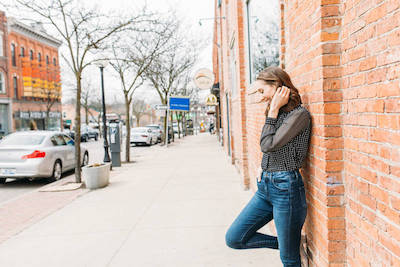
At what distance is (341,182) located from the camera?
2.33 metres

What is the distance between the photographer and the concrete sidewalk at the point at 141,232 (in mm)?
3992

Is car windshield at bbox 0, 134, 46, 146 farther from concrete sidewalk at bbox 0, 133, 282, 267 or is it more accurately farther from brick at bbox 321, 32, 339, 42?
brick at bbox 321, 32, 339, 42

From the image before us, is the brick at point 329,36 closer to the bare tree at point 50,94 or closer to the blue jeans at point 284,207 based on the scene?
the blue jeans at point 284,207

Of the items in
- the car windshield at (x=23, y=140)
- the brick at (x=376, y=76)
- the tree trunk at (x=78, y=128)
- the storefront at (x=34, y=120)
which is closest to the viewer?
the brick at (x=376, y=76)

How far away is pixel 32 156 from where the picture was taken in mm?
9422

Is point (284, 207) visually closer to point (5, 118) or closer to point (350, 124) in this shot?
point (350, 124)

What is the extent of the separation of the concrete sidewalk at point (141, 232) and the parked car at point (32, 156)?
94.8 inches

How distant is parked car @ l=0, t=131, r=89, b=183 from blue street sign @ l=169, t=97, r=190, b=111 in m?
11.7

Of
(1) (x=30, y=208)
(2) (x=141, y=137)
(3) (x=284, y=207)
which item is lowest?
(1) (x=30, y=208)

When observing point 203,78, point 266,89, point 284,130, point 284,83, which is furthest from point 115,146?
point 284,130

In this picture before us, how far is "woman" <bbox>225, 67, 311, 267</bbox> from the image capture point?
7.99 feet

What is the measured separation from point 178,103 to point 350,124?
2049cm

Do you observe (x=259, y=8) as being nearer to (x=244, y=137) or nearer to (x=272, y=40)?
(x=272, y=40)

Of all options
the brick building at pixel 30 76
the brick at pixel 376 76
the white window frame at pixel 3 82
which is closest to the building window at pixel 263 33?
the brick at pixel 376 76
